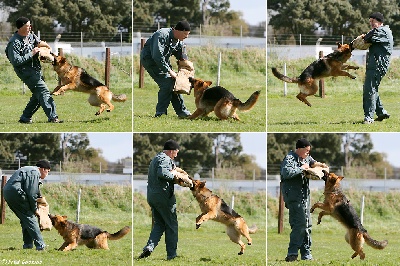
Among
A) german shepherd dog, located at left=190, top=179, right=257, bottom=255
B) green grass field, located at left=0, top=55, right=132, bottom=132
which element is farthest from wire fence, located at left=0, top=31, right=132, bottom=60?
german shepherd dog, located at left=190, top=179, right=257, bottom=255

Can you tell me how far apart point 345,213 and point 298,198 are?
645 millimetres

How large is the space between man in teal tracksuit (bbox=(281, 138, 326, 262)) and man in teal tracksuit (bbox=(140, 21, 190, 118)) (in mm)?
2578

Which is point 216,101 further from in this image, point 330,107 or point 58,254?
point 58,254

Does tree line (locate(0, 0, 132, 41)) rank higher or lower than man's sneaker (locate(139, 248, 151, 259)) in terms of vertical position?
higher

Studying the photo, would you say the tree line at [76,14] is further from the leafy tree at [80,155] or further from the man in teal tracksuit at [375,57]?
the man in teal tracksuit at [375,57]

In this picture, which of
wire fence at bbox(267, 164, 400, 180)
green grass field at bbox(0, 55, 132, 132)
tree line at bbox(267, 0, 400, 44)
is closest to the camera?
green grass field at bbox(0, 55, 132, 132)

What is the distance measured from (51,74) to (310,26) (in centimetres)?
734

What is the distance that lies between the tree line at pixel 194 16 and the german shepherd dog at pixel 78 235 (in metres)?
10.8

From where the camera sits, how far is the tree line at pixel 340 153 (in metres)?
19.7

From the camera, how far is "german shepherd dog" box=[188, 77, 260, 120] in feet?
40.1

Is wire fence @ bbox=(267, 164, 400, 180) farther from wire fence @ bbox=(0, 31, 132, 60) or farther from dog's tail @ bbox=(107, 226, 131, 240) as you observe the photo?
dog's tail @ bbox=(107, 226, 131, 240)

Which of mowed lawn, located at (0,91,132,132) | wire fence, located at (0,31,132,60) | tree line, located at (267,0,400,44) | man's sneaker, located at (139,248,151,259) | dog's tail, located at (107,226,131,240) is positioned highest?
tree line, located at (267,0,400,44)

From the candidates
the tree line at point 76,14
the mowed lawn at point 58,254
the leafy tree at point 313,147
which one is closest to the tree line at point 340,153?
the leafy tree at point 313,147

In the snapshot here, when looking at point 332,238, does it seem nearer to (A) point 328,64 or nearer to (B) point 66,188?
(A) point 328,64
